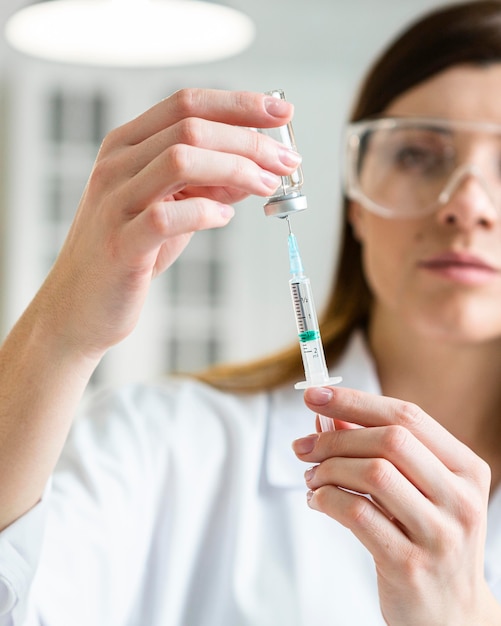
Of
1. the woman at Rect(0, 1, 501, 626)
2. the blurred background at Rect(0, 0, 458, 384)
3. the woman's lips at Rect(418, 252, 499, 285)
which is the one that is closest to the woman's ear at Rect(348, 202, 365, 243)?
the woman at Rect(0, 1, 501, 626)

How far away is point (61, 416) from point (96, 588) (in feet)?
1.22

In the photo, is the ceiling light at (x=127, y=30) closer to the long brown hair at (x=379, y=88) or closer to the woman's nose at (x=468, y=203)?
the long brown hair at (x=379, y=88)

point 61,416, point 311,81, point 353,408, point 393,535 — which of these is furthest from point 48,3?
point 311,81

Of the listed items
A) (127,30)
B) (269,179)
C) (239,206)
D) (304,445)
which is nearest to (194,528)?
(304,445)

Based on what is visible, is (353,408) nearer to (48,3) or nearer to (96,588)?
(96,588)

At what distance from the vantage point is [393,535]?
916mm

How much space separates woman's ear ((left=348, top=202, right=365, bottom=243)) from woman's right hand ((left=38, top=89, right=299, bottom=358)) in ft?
2.34

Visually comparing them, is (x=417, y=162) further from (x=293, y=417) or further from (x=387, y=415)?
(x=387, y=415)

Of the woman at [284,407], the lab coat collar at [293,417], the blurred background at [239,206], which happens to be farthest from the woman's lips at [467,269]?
the blurred background at [239,206]

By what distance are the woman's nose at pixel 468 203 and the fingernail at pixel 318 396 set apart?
590 mm

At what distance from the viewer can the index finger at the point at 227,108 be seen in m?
0.89

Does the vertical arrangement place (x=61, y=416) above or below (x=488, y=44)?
below

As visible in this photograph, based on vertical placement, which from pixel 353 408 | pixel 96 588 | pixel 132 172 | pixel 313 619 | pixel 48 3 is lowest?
pixel 313 619

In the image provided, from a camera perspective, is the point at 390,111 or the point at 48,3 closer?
the point at 48,3
